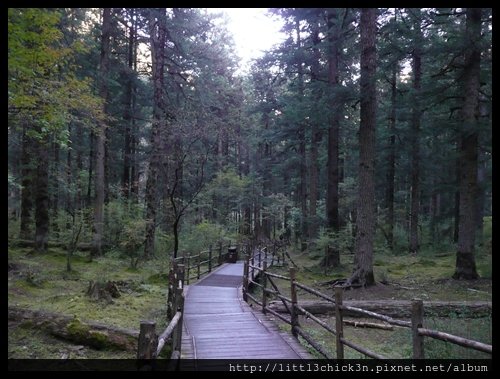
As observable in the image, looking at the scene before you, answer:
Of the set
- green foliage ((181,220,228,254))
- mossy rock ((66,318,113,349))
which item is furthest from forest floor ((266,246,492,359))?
green foliage ((181,220,228,254))

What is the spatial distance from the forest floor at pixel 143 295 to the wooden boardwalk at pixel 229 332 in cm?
90

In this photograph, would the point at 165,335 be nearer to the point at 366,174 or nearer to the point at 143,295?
the point at 143,295

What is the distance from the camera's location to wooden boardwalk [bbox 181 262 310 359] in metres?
6.73

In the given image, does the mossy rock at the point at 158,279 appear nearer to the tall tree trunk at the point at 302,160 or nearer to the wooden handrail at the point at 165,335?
the tall tree trunk at the point at 302,160

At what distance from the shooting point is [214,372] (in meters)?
5.83

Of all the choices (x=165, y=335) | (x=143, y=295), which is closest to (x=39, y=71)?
(x=165, y=335)

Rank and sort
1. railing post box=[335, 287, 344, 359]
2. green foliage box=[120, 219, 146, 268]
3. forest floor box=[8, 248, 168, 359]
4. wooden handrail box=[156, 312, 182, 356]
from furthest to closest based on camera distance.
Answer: green foliage box=[120, 219, 146, 268], railing post box=[335, 287, 344, 359], forest floor box=[8, 248, 168, 359], wooden handrail box=[156, 312, 182, 356]

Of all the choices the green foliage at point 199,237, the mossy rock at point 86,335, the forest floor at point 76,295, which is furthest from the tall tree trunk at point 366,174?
the green foliage at point 199,237

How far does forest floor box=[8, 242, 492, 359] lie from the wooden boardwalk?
2.96 ft

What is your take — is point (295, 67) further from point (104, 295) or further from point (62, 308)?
point (62, 308)

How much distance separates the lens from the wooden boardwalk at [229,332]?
6.73m

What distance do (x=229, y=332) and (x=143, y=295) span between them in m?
4.26

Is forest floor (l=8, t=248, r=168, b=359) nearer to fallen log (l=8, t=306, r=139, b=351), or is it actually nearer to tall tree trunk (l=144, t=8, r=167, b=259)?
fallen log (l=8, t=306, r=139, b=351)

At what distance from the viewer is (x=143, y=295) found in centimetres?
1155
